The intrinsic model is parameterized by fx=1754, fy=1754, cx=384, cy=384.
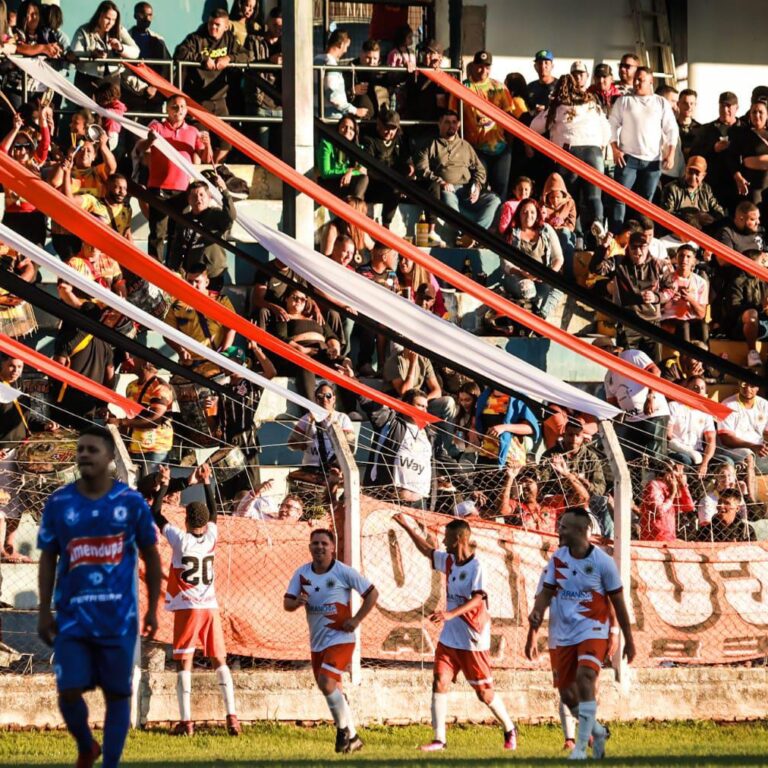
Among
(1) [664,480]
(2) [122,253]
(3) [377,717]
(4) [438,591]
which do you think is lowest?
(3) [377,717]

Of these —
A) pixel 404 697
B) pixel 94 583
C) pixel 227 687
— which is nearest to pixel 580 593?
pixel 404 697

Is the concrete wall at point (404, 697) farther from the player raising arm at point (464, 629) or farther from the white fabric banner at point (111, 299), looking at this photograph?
the white fabric banner at point (111, 299)

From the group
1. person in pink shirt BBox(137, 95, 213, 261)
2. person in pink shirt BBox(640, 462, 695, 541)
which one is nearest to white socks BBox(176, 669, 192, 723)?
person in pink shirt BBox(640, 462, 695, 541)

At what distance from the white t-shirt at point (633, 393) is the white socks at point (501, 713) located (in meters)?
4.54

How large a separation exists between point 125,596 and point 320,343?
901 centimetres

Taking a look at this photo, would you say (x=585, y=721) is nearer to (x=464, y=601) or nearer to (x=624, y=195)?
(x=464, y=601)

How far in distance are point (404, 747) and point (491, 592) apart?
2.04m

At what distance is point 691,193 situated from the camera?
21531 mm

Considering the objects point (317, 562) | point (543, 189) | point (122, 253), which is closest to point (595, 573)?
point (317, 562)

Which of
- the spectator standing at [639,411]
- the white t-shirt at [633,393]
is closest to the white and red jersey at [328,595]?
the spectator standing at [639,411]

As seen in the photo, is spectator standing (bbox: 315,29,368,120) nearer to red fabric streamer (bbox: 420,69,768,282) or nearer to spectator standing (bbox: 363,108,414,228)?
spectator standing (bbox: 363,108,414,228)

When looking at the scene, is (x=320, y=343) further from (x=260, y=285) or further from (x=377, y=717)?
(x=377, y=717)

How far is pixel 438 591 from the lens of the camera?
14.7m

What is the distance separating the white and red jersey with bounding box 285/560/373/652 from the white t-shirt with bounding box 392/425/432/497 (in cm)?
238
